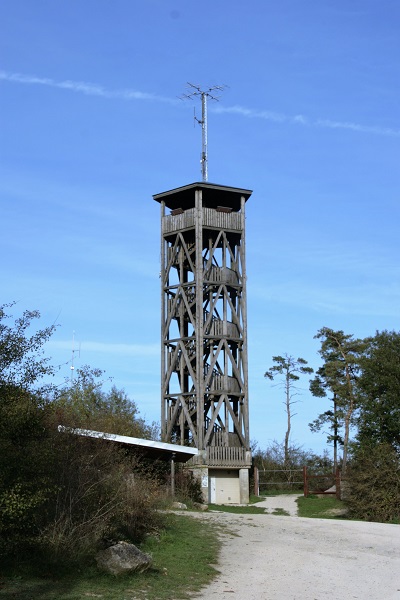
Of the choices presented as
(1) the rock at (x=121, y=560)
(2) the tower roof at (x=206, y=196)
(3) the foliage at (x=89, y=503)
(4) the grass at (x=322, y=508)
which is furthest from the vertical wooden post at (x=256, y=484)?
(1) the rock at (x=121, y=560)

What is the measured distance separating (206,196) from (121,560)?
109ft

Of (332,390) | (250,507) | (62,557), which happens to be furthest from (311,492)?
(62,557)

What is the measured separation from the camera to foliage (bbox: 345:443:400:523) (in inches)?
1211

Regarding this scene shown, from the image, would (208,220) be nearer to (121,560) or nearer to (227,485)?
(227,485)

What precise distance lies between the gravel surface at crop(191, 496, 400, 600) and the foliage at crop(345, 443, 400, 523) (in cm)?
374

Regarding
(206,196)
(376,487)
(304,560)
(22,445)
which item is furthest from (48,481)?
(206,196)

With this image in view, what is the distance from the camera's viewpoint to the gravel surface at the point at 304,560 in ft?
49.7

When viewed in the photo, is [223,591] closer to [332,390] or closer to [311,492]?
[311,492]

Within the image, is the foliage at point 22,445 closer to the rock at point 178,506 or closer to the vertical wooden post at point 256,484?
the rock at point 178,506

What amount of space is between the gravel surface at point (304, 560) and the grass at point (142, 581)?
42 cm

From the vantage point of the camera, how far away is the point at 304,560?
1873 cm

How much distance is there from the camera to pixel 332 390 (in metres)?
57.1

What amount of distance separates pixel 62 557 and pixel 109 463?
3358mm

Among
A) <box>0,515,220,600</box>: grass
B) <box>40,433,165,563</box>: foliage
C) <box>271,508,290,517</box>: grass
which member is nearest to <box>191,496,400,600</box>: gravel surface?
<box>0,515,220,600</box>: grass
